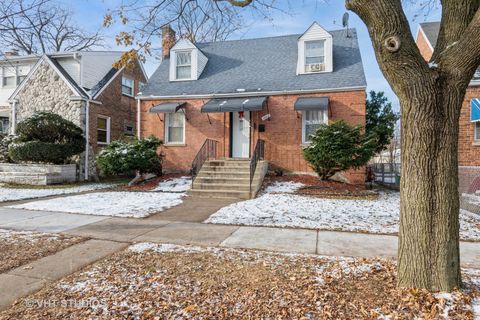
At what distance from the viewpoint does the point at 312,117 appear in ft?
40.8

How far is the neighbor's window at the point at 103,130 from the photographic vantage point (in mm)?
15802

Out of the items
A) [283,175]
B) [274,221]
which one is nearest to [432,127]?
[274,221]

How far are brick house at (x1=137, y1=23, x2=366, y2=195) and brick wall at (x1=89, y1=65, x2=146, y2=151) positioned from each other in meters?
3.02

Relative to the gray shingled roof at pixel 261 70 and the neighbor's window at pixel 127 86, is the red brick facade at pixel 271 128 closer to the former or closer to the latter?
the gray shingled roof at pixel 261 70

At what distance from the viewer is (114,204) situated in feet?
26.2

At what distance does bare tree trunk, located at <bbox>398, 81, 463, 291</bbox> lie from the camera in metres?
2.81

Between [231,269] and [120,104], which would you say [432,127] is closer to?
[231,269]

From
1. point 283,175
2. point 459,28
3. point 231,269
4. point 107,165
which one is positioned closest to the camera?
point 459,28

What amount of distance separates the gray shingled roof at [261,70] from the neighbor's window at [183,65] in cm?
46

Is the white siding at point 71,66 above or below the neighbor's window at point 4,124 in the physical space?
above

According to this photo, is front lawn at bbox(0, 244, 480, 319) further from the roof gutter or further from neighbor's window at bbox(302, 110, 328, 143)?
the roof gutter

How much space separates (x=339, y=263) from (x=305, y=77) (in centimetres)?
1030

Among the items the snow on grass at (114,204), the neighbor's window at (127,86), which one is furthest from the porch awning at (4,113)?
the snow on grass at (114,204)

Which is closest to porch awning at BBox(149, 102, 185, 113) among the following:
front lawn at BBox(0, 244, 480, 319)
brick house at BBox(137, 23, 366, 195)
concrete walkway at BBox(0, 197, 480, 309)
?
brick house at BBox(137, 23, 366, 195)
